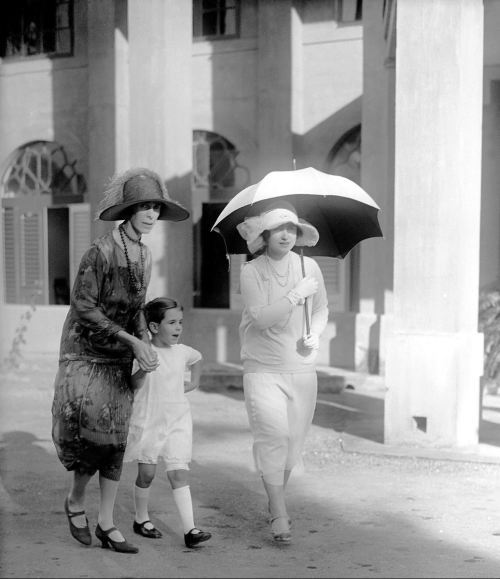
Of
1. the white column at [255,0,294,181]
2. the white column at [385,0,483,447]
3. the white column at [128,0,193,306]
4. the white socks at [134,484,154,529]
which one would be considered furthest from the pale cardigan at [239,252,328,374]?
the white column at [255,0,294,181]

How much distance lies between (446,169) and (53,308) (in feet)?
30.4

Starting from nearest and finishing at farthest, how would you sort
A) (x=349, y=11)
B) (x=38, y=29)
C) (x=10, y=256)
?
(x=349, y=11) < (x=38, y=29) < (x=10, y=256)

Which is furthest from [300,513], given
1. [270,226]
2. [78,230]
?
[78,230]

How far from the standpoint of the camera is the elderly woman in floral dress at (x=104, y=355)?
15.7 ft

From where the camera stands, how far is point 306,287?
5.21m

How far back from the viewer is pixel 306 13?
13453mm

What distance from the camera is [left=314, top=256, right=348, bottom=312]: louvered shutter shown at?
1344 cm

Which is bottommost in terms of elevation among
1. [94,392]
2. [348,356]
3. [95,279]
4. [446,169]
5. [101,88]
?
[348,356]

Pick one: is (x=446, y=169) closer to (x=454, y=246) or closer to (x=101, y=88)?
(x=454, y=246)

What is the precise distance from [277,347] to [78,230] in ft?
34.7

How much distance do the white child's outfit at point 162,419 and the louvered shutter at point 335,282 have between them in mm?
8391

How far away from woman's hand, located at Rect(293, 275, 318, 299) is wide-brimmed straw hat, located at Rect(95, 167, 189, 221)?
78cm

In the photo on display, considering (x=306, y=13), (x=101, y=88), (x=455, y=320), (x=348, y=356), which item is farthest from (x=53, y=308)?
(x=455, y=320)

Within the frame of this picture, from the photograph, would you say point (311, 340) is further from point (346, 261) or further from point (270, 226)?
point (346, 261)
